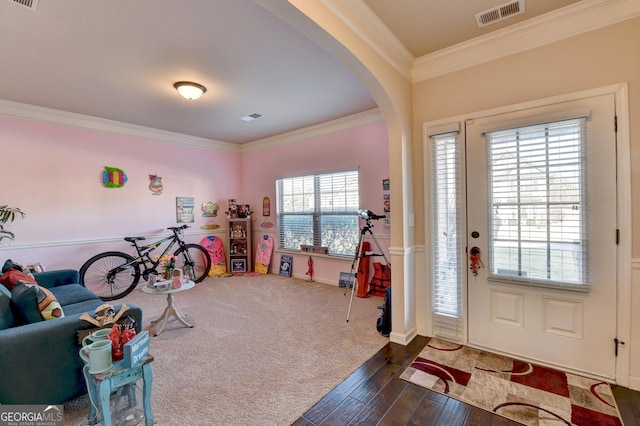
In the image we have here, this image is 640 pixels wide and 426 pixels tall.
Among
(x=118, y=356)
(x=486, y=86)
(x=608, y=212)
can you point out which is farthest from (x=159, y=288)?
(x=608, y=212)

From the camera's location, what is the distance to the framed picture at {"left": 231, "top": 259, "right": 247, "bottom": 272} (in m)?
5.81

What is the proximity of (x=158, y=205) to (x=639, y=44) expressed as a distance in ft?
19.9

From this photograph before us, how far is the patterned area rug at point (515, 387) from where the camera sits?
1778 millimetres

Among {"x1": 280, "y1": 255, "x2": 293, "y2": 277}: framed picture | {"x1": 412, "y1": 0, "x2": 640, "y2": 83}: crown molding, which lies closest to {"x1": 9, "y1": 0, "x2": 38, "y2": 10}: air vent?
{"x1": 412, "y1": 0, "x2": 640, "y2": 83}: crown molding

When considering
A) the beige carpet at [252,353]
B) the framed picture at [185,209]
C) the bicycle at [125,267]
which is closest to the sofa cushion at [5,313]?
the beige carpet at [252,353]

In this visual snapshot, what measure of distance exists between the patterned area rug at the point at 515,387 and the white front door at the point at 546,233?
158 mm

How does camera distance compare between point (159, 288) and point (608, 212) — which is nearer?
point (608, 212)

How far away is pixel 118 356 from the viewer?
159cm

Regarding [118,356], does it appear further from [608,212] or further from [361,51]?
[608,212]

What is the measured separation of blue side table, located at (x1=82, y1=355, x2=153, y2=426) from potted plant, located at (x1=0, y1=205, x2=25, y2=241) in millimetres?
3269

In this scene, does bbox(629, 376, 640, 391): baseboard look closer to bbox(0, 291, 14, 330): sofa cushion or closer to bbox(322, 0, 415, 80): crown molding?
bbox(322, 0, 415, 80): crown molding

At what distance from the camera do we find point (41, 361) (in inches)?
67.9

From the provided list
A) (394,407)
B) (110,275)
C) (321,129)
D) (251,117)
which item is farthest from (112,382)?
(321,129)

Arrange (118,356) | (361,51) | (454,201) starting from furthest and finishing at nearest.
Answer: (454,201) → (361,51) → (118,356)
